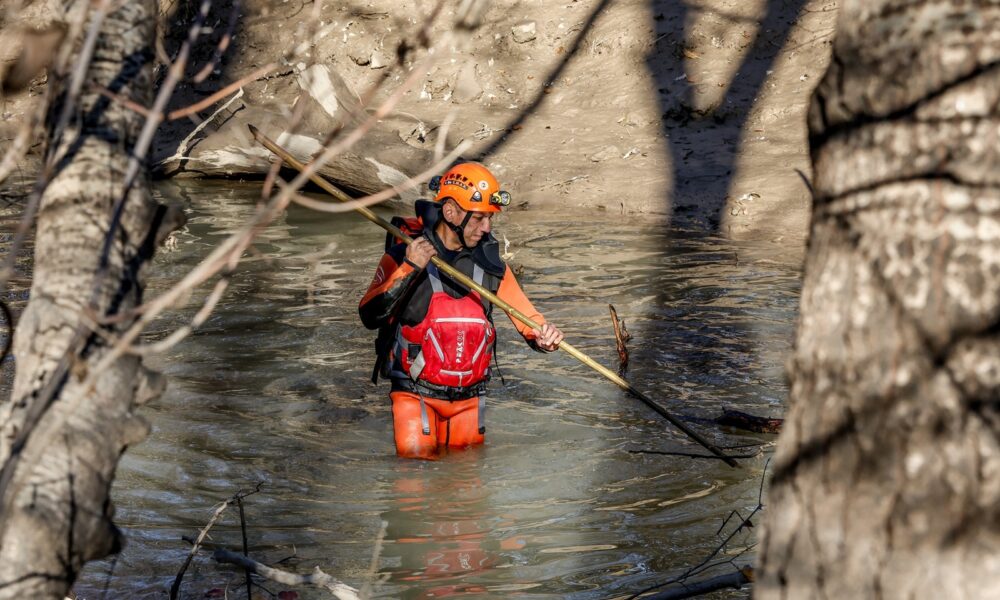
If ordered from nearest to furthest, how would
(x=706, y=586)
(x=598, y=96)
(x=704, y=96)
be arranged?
1. (x=706, y=586)
2. (x=704, y=96)
3. (x=598, y=96)

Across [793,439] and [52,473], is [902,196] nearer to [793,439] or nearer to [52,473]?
[793,439]

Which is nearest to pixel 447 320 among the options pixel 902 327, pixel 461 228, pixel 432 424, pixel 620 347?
pixel 461 228

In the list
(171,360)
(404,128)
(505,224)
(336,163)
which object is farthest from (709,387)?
(404,128)

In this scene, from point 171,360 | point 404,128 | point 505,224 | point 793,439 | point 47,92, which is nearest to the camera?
point 793,439

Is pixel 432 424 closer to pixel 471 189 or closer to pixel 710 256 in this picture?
pixel 471 189

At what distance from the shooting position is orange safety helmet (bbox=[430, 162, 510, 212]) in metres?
7.38

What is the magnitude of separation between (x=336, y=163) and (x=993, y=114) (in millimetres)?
13334

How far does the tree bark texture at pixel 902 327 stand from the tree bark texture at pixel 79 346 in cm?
149

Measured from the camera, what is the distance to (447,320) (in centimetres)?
732

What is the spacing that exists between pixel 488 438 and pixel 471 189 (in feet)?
6.61

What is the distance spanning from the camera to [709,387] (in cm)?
930

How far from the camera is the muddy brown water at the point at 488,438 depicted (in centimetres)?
613

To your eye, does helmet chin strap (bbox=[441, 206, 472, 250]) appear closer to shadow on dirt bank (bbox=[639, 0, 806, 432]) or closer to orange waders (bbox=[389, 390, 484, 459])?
orange waders (bbox=[389, 390, 484, 459])

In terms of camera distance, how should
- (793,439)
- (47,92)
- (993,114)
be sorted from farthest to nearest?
(47,92), (793,439), (993,114)
